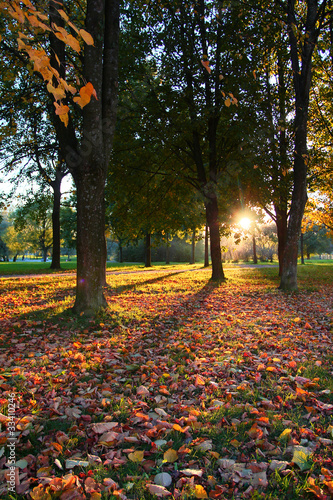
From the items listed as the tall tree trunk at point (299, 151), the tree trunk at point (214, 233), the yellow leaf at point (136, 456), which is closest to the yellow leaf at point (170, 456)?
the yellow leaf at point (136, 456)

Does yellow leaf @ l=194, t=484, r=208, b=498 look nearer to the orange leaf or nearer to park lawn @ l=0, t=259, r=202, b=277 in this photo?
the orange leaf

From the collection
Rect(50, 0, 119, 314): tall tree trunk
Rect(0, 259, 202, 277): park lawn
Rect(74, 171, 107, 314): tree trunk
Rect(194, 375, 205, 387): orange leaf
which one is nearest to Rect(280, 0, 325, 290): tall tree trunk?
Rect(50, 0, 119, 314): tall tree trunk

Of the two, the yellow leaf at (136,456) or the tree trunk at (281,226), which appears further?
the tree trunk at (281,226)

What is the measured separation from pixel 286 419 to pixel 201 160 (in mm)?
11450

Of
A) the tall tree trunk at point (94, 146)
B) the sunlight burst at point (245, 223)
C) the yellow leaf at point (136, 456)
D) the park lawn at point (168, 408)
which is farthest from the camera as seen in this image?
the sunlight burst at point (245, 223)

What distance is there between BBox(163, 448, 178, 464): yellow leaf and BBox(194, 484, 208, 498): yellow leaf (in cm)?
31

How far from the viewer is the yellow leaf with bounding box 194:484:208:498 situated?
180cm

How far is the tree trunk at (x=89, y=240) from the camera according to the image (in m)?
6.05

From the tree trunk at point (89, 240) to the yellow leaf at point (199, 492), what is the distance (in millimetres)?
4712

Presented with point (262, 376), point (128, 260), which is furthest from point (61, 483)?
point (128, 260)

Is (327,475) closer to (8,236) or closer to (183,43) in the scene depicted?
(183,43)

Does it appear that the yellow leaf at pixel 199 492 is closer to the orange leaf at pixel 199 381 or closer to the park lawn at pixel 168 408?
the park lawn at pixel 168 408

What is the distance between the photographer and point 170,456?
215 centimetres

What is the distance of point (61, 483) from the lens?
1.88m
